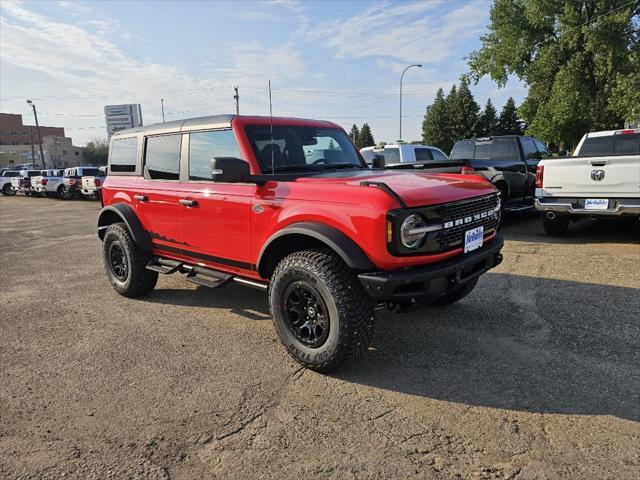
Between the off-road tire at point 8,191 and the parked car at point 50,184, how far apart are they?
18.1 ft

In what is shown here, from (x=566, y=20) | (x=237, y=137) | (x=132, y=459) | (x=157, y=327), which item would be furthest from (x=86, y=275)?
(x=566, y=20)

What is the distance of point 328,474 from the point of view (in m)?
2.33

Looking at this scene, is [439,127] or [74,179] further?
[439,127]

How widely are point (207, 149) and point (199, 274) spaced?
49.4 inches

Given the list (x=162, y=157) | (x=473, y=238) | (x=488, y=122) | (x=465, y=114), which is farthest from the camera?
(x=488, y=122)

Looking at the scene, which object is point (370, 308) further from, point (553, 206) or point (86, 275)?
point (553, 206)

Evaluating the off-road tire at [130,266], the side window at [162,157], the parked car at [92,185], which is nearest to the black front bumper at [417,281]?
the side window at [162,157]

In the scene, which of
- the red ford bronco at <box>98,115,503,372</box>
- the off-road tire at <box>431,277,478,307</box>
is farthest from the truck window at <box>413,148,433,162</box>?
the off-road tire at <box>431,277,478,307</box>

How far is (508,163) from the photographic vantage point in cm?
944

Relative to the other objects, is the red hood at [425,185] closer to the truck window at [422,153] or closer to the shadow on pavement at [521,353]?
the shadow on pavement at [521,353]

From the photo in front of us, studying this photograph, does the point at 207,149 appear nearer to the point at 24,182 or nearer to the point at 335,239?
the point at 335,239

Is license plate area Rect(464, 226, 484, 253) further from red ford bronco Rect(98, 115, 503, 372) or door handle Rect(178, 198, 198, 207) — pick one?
door handle Rect(178, 198, 198, 207)

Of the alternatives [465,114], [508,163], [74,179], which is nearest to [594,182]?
[508,163]

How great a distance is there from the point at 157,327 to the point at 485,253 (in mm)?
3087
